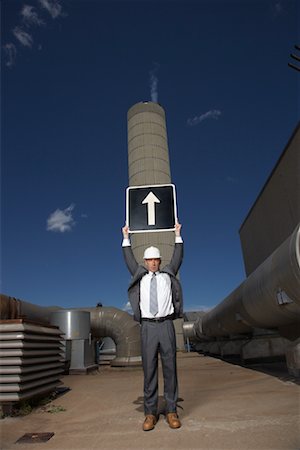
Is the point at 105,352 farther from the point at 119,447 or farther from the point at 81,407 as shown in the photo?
the point at 119,447

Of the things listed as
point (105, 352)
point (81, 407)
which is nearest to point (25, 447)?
point (81, 407)

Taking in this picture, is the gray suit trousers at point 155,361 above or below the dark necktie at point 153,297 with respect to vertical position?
below

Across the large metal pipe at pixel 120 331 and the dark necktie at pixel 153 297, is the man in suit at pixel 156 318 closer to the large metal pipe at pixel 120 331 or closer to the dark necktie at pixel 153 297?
the dark necktie at pixel 153 297

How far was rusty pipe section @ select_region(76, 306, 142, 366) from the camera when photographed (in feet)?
32.2

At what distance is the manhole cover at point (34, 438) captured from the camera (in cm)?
237

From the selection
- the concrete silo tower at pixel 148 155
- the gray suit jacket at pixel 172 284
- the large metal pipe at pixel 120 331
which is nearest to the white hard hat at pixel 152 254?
the gray suit jacket at pixel 172 284

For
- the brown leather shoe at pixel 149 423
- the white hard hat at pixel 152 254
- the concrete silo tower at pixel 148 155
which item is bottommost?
the brown leather shoe at pixel 149 423

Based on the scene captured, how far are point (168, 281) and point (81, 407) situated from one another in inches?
77.2

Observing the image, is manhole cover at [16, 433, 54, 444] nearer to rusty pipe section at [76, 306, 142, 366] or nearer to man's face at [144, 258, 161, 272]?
man's face at [144, 258, 161, 272]

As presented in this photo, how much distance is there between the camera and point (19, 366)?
3281 millimetres

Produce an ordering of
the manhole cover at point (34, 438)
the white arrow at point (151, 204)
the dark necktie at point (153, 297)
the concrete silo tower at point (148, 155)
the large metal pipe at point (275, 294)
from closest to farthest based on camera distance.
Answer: the manhole cover at point (34, 438), the dark necktie at point (153, 297), the white arrow at point (151, 204), the large metal pipe at point (275, 294), the concrete silo tower at point (148, 155)

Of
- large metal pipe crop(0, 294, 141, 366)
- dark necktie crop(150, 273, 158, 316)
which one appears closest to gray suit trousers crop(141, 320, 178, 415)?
dark necktie crop(150, 273, 158, 316)

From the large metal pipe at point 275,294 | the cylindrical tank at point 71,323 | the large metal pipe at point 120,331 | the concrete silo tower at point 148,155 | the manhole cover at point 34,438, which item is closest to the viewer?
the manhole cover at point 34,438

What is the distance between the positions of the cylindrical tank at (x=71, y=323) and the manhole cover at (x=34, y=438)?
5952 millimetres
